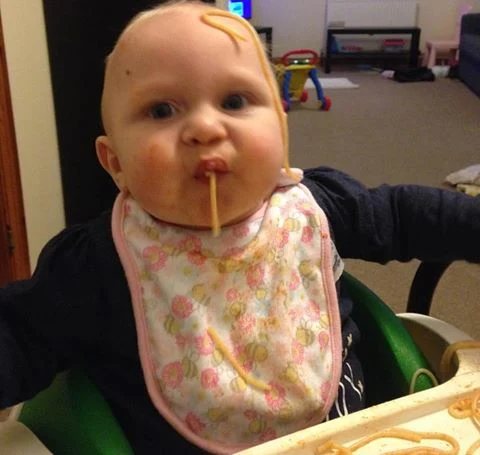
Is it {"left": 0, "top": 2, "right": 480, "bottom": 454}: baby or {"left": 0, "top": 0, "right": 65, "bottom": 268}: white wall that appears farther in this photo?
{"left": 0, "top": 0, "right": 65, "bottom": 268}: white wall

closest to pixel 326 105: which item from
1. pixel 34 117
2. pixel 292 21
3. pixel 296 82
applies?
pixel 296 82

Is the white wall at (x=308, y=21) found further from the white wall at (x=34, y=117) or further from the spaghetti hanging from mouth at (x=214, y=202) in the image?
the spaghetti hanging from mouth at (x=214, y=202)

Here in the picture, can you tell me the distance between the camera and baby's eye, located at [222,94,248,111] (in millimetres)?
615

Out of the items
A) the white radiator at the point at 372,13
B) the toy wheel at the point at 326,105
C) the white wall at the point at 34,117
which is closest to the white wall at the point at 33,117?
the white wall at the point at 34,117

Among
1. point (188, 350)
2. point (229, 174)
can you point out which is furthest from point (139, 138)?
point (188, 350)

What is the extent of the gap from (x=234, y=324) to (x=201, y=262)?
0.21ft

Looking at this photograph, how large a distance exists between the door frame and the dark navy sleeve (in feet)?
1.90

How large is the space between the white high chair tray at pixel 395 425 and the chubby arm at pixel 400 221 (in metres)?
0.15

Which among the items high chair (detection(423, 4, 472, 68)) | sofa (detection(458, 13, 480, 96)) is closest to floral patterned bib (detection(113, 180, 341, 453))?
sofa (detection(458, 13, 480, 96))

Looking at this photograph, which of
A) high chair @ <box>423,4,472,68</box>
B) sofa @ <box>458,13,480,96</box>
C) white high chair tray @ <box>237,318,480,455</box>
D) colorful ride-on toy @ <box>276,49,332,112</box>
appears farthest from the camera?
high chair @ <box>423,4,472,68</box>

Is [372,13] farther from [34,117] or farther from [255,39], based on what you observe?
[255,39]

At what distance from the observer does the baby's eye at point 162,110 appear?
1.98 ft

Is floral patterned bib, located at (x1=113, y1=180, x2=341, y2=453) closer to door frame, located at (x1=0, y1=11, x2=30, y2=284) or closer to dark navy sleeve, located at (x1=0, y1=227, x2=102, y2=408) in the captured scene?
dark navy sleeve, located at (x1=0, y1=227, x2=102, y2=408)

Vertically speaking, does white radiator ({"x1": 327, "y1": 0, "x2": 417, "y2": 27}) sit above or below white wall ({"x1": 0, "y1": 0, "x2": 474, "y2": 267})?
below
